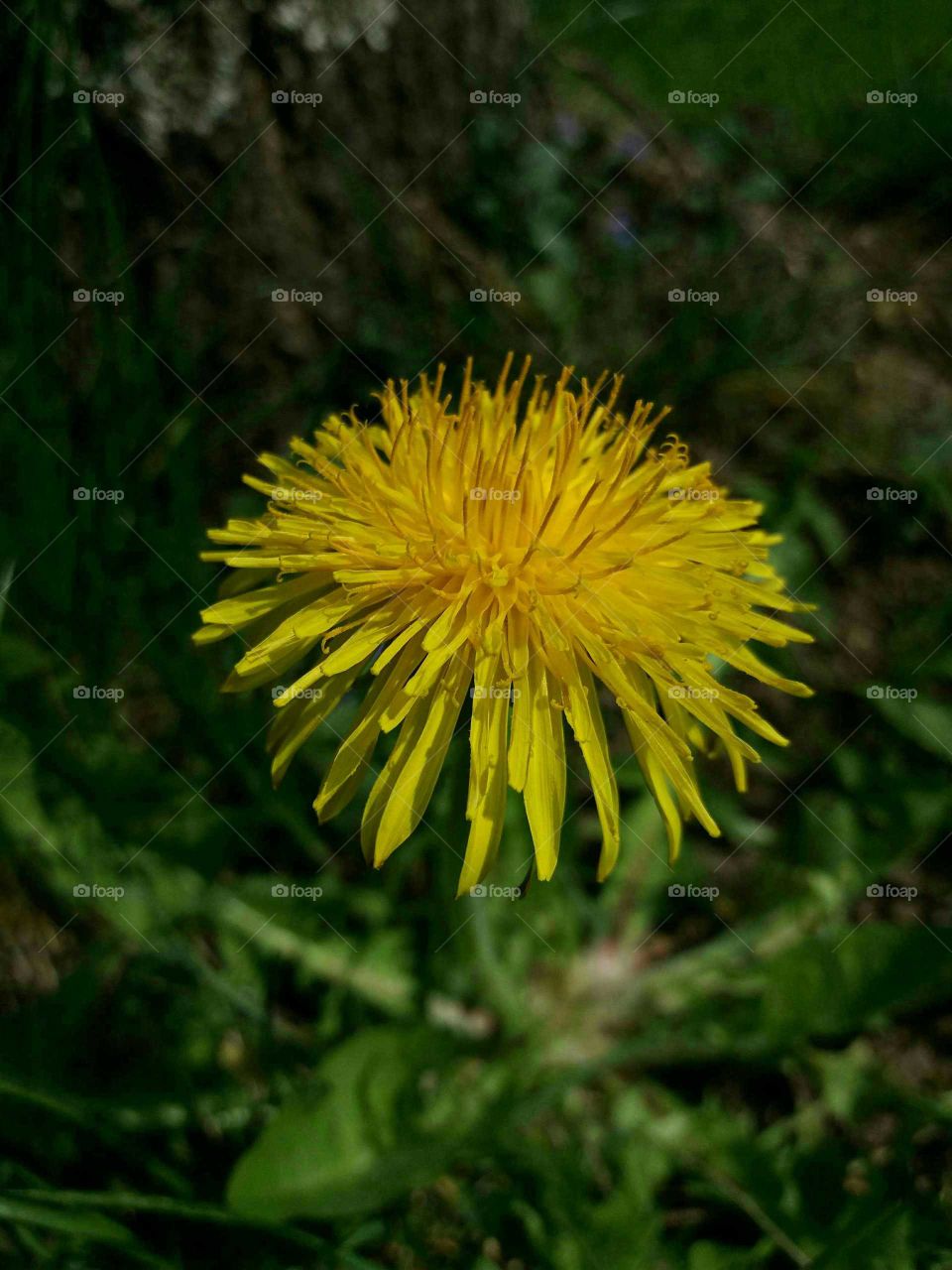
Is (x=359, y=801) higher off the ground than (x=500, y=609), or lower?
lower

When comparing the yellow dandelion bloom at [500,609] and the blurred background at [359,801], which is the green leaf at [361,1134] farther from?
the yellow dandelion bloom at [500,609]

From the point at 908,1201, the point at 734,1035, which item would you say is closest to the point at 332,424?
the point at 734,1035

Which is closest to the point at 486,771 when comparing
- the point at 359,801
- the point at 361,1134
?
the point at 361,1134

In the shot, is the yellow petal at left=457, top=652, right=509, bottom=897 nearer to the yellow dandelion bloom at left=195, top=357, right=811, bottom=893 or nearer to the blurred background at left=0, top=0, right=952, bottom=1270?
the yellow dandelion bloom at left=195, top=357, right=811, bottom=893

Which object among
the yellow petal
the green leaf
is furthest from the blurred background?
the yellow petal

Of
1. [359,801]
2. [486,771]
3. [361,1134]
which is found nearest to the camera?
[486,771]

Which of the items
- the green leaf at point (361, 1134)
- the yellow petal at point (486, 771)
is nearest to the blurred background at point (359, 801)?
the green leaf at point (361, 1134)

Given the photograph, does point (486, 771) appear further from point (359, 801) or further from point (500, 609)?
point (359, 801)

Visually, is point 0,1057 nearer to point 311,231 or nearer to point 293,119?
point 311,231
